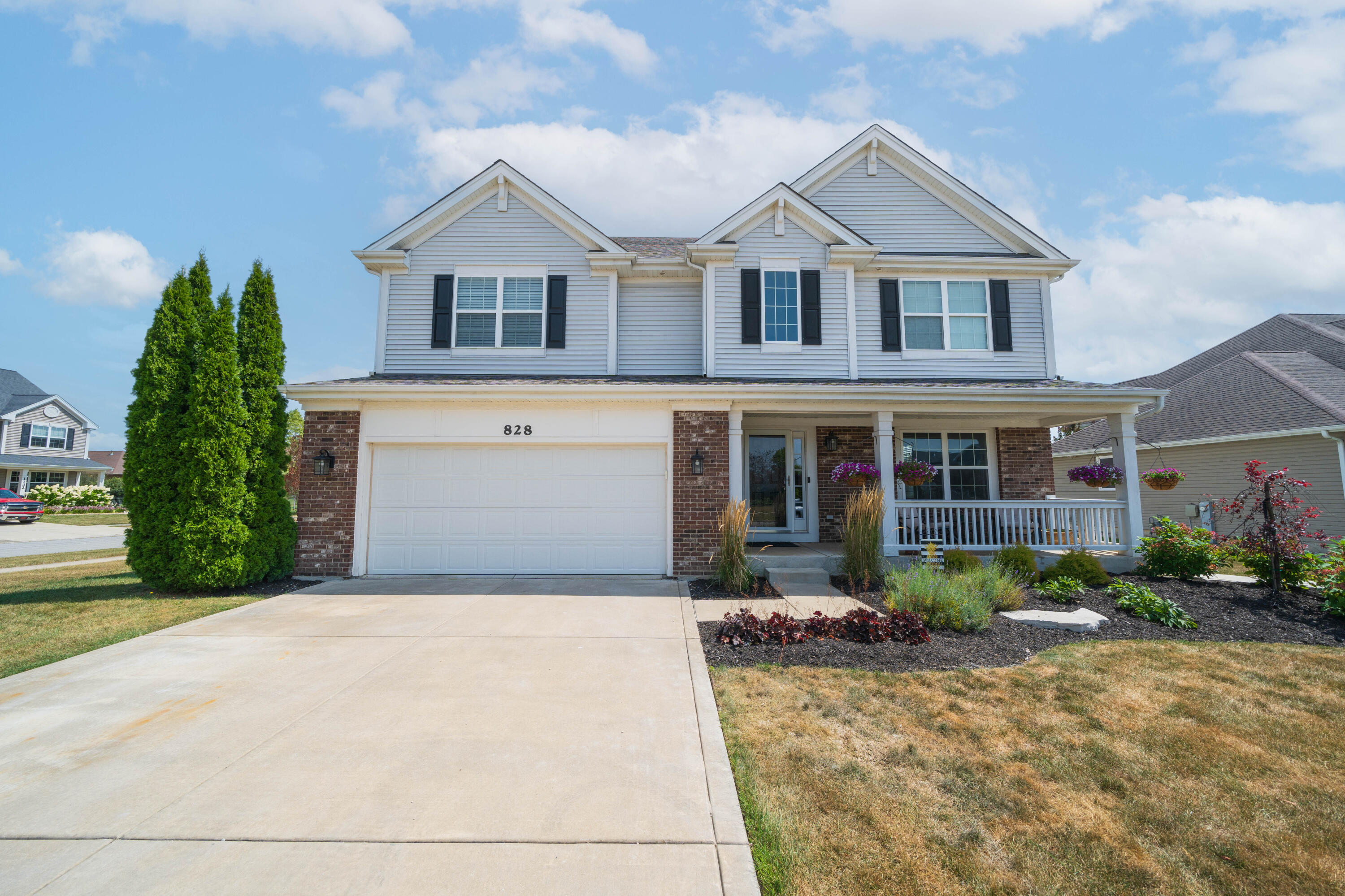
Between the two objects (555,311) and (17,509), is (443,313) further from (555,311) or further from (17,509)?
(17,509)

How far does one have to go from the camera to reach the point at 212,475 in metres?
8.38

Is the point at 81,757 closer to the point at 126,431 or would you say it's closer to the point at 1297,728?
the point at 126,431

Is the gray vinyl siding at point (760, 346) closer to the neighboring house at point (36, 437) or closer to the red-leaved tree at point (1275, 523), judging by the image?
the red-leaved tree at point (1275, 523)

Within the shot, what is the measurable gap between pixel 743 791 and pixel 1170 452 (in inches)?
749

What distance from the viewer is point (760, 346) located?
11.2 meters

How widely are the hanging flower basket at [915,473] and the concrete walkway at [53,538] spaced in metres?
16.2

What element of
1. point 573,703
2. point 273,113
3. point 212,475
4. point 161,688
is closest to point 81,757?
point 161,688

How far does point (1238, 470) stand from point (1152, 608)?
11.3 meters

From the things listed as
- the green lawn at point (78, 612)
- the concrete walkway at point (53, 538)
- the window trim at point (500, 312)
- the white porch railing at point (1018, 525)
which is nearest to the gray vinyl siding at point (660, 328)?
the window trim at point (500, 312)

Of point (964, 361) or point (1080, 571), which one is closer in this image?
point (1080, 571)

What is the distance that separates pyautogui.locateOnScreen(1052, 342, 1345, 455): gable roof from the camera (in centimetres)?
1363

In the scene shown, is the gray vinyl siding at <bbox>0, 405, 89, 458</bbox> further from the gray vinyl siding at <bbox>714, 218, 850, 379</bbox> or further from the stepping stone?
the stepping stone

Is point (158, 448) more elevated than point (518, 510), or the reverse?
point (158, 448)

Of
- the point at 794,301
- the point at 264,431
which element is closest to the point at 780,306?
the point at 794,301
